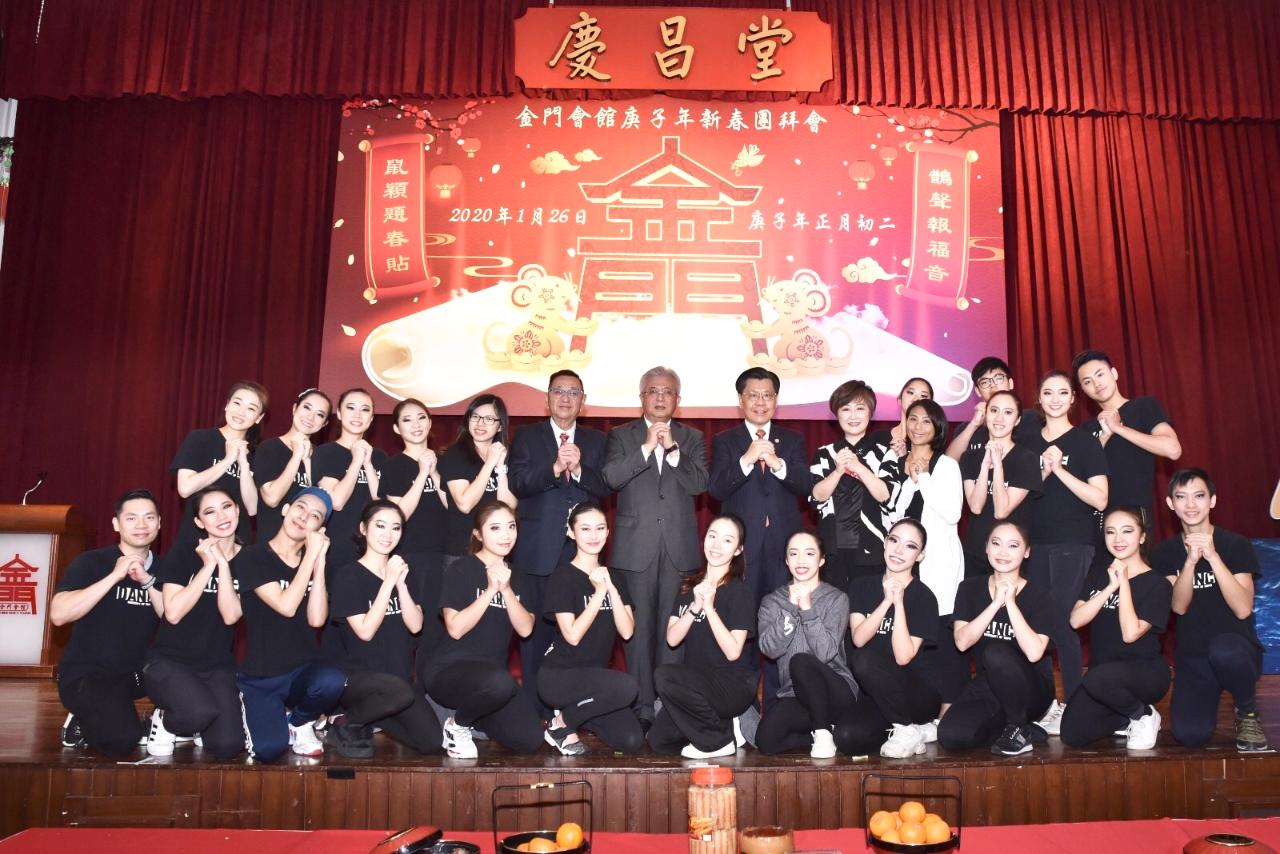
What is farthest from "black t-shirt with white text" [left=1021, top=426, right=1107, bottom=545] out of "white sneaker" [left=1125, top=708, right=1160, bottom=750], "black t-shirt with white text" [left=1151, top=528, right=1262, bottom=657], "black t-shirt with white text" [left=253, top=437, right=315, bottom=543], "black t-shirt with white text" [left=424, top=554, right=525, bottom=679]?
"black t-shirt with white text" [left=253, top=437, right=315, bottom=543]

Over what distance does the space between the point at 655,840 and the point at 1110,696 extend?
6.38 feet

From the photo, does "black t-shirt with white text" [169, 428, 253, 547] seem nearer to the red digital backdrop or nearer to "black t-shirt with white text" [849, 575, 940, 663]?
the red digital backdrop

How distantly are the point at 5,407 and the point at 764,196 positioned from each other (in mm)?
4394

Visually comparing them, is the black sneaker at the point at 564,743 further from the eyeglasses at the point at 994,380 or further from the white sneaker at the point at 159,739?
the eyeglasses at the point at 994,380

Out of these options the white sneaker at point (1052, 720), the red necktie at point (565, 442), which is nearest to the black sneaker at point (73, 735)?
the red necktie at point (565, 442)

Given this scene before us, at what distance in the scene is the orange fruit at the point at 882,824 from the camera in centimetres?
204

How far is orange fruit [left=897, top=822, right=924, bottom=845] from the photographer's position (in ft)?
6.46

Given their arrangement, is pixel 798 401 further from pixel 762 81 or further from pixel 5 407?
pixel 5 407

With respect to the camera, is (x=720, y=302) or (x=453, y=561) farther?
(x=720, y=302)

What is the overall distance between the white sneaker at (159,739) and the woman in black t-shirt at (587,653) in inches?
48.2

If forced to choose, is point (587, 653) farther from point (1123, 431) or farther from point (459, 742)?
point (1123, 431)

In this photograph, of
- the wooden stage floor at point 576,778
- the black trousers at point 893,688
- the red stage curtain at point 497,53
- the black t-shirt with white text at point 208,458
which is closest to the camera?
the wooden stage floor at point 576,778

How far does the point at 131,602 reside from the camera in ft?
11.7

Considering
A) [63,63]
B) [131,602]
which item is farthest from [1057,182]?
[63,63]
